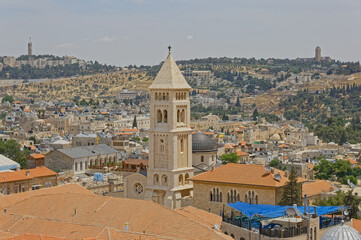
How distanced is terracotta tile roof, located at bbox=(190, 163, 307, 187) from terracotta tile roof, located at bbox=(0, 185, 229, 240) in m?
6.07

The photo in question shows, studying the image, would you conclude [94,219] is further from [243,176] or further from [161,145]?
[161,145]

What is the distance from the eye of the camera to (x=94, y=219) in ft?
118

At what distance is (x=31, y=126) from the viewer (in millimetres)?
138875

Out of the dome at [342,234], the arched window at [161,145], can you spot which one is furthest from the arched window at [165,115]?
the dome at [342,234]

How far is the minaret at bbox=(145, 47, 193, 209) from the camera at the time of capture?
155 ft

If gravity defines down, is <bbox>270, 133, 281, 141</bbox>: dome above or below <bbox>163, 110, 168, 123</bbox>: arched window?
below

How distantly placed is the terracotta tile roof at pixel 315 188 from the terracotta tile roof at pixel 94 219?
57.1ft

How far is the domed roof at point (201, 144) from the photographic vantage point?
5222cm

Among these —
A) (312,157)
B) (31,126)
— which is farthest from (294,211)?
(31,126)

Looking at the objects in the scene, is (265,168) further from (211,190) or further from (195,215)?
(195,215)

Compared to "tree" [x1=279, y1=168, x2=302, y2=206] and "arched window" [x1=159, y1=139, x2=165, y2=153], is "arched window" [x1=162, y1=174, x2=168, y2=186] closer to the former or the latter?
"arched window" [x1=159, y1=139, x2=165, y2=153]

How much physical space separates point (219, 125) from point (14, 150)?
80893 millimetres

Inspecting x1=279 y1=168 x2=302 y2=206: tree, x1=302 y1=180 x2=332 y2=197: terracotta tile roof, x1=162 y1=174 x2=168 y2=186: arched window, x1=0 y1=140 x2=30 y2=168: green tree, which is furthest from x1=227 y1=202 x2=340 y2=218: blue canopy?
x1=0 y1=140 x2=30 y2=168: green tree

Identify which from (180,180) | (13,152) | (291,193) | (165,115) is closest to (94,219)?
(291,193)
